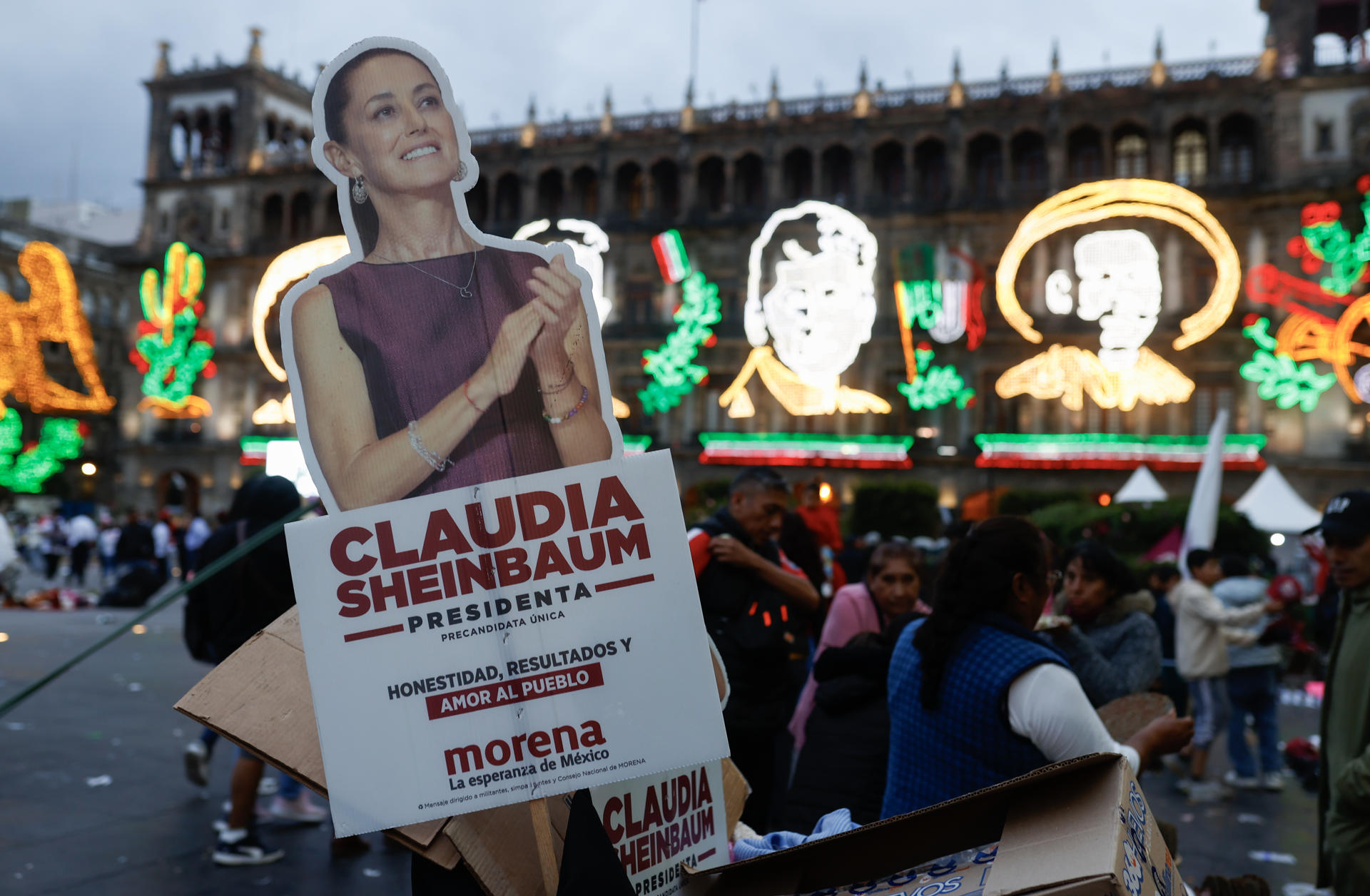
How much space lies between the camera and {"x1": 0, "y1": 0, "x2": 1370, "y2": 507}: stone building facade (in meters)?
24.9

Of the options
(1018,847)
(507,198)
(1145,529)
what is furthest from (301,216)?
(1018,847)

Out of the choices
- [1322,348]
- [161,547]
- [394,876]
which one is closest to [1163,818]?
[394,876]

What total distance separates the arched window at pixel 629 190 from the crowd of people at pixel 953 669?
2730cm

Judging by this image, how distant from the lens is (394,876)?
4.18m

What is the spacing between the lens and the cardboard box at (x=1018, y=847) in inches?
48.4

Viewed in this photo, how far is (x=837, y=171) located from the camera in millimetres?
29641

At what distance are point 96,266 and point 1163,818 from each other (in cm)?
4277

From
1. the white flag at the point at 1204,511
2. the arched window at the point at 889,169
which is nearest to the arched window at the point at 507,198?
the arched window at the point at 889,169

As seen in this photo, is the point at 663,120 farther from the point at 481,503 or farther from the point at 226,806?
the point at 481,503

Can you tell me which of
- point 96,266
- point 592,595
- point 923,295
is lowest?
point 592,595

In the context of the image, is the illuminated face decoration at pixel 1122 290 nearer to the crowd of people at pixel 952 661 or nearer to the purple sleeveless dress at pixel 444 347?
the crowd of people at pixel 952 661

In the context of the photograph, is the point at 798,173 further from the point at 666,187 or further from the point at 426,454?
the point at 426,454

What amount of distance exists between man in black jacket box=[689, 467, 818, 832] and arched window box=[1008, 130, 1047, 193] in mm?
26172

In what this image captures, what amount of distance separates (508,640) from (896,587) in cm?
243
